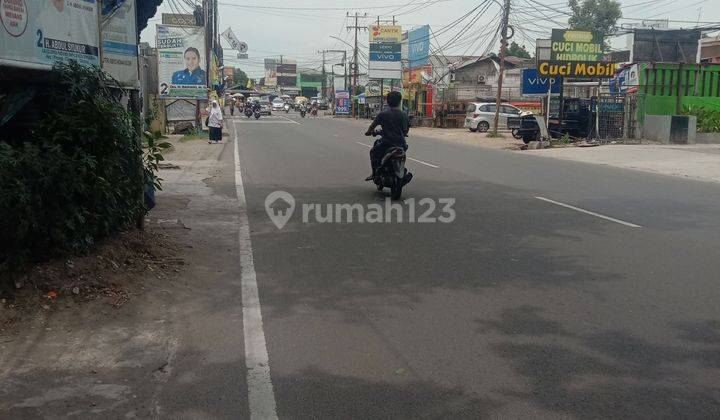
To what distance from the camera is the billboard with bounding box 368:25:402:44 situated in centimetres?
5741

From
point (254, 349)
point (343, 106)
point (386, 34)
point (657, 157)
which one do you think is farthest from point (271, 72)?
point (254, 349)

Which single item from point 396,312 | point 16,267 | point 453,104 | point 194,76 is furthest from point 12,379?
point 453,104

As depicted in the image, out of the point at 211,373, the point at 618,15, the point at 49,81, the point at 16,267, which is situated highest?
the point at 618,15

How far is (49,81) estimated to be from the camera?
641cm

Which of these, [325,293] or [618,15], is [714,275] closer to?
[325,293]

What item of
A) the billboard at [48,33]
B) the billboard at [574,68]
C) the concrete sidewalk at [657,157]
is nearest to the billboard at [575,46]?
the billboard at [574,68]

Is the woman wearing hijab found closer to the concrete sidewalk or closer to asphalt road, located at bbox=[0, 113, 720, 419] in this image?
the concrete sidewalk

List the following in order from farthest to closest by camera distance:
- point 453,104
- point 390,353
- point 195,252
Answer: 1. point 453,104
2. point 195,252
3. point 390,353

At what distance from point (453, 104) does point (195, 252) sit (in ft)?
127

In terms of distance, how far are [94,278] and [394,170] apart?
6.19 meters

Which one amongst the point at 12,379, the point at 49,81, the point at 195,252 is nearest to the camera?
the point at 12,379

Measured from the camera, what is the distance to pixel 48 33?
6.16 meters

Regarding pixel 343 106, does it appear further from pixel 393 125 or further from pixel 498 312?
pixel 498 312

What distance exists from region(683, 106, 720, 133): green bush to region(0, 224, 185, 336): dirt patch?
25.5m
